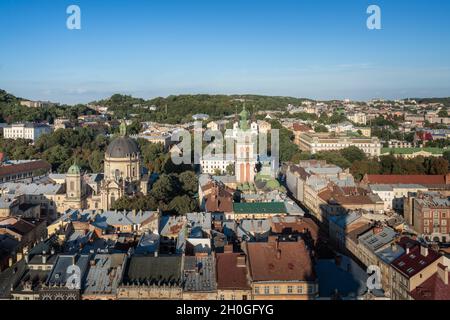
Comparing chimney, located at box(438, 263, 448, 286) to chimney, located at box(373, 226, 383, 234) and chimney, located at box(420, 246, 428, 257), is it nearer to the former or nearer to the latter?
chimney, located at box(420, 246, 428, 257)

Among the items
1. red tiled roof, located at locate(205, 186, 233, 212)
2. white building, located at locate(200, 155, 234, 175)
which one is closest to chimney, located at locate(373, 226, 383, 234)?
red tiled roof, located at locate(205, 186, 233, 212)

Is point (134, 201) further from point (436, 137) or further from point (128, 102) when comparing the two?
point (128, 102)

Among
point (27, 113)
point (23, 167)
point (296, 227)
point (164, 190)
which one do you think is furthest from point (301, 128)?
point (296, 227)

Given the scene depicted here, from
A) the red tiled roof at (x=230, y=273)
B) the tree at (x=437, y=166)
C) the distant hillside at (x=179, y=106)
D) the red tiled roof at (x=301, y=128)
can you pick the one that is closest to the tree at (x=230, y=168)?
the tree at (x=437, y=166)

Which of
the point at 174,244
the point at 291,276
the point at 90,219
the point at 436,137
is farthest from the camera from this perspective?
the point at 436,137
